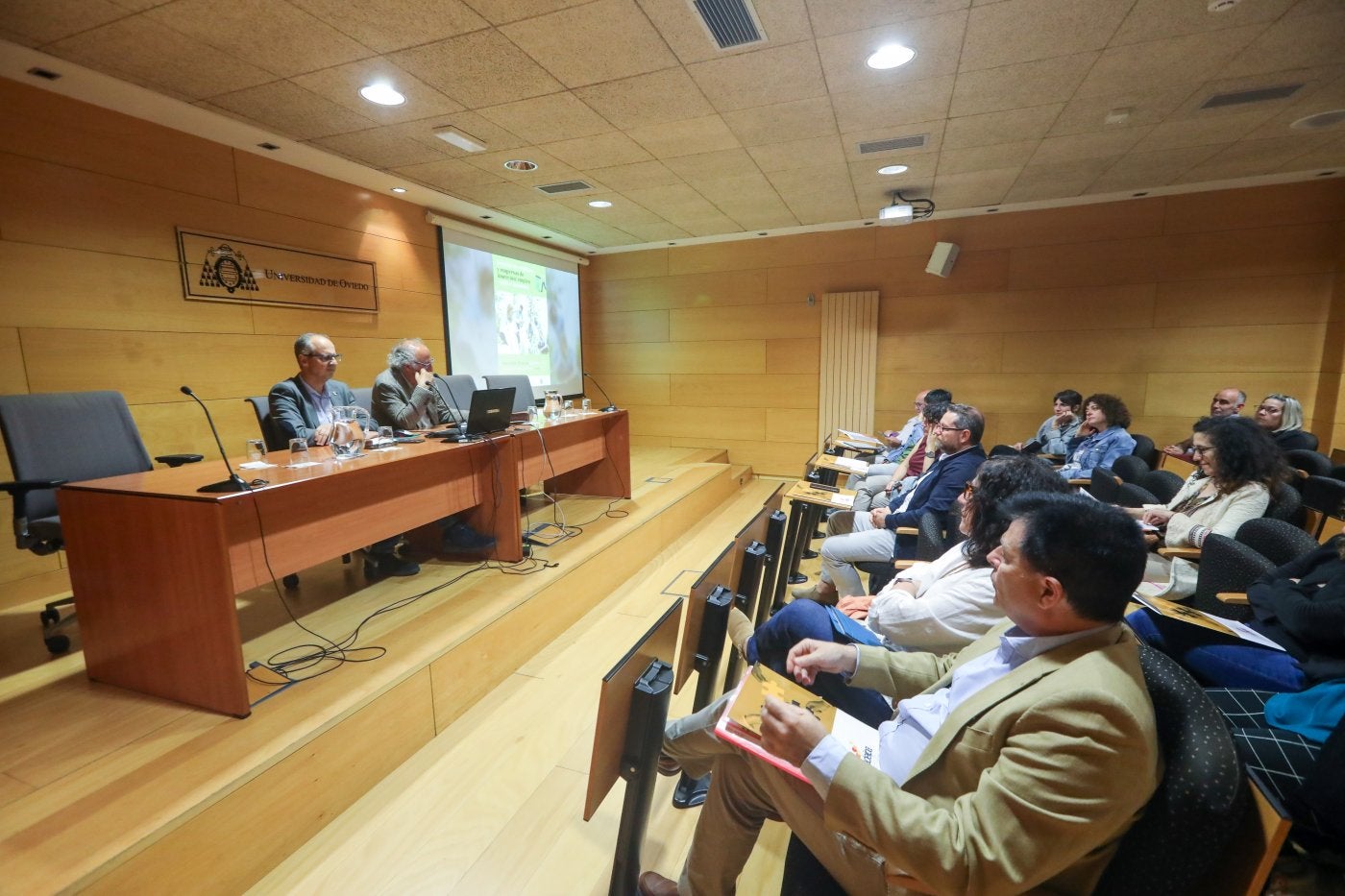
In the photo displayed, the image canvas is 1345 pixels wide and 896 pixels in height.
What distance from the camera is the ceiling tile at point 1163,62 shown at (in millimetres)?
2473

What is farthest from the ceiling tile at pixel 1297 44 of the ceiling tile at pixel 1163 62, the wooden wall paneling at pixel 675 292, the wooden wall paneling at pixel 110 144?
the wooden wall paneling at pixel 110 144

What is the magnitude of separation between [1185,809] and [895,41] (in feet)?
9.40

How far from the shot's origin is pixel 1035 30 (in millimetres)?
2393

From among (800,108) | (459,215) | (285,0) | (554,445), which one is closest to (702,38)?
(800,108)

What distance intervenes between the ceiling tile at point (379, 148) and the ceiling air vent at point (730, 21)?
2098mm

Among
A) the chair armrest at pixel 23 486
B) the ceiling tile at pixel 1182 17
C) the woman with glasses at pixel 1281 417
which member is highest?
the ceiling tile at pixel 1182 17

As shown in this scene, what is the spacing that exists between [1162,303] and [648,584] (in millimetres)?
5194

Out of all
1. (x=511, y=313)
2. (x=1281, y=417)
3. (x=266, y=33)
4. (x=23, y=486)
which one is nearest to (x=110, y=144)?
(x=266, y=33)

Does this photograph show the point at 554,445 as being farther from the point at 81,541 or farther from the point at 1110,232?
the point at 1110,232

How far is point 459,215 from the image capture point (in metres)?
5.24

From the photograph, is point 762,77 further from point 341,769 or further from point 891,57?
point 341,769

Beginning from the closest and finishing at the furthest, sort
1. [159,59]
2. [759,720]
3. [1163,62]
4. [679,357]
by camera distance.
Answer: [759,720] < [159,59] < [1163,62] < [679,357]

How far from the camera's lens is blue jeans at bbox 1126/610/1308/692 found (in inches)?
57.9

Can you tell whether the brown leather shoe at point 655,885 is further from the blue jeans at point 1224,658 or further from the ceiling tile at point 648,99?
the ceiling tile at point 648,99
